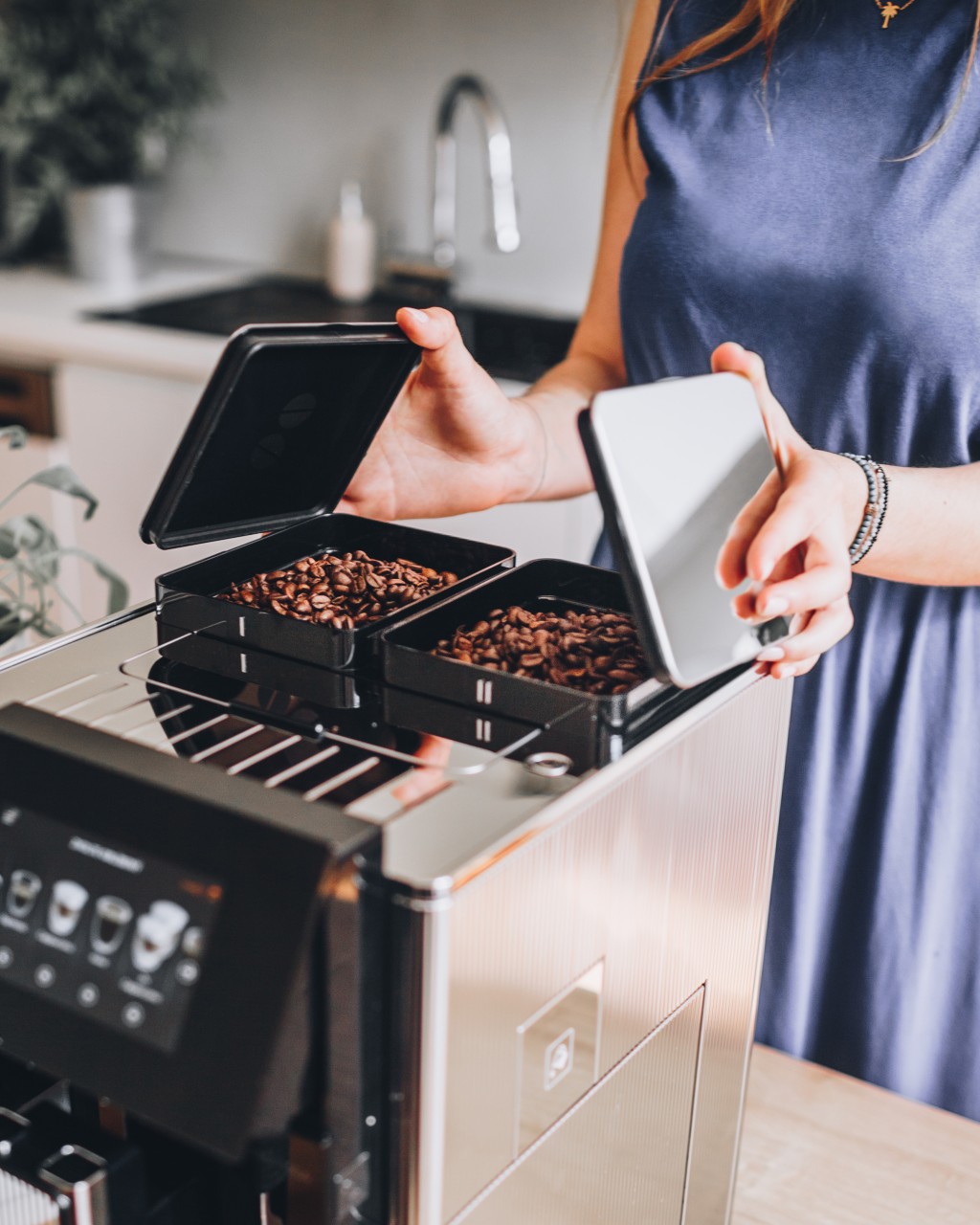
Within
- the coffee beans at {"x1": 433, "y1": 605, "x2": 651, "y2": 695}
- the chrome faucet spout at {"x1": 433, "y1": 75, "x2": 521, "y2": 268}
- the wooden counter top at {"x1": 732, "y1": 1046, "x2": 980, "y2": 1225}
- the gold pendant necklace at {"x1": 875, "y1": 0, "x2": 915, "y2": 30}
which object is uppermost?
the gold pendant necklace at {"x1": 875, "y1": 0, "x2": 915, "y2": 30}

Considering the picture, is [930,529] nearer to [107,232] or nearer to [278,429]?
[278,429]

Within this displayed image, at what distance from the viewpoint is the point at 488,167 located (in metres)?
2.57

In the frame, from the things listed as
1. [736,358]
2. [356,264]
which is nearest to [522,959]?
[736,358]

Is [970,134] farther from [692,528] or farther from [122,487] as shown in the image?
[122,487]

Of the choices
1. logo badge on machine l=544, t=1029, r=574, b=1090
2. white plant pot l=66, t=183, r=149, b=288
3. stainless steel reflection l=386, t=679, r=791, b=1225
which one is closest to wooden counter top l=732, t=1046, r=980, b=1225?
stainless steel reflection l=386, t=679, r=791, b=1225

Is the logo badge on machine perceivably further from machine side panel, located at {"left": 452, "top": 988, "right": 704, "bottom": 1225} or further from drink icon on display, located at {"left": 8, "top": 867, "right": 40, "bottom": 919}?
A: drink icon on display, located at {"left": 8, "top": 867, "right": 40, "bottom": 919}

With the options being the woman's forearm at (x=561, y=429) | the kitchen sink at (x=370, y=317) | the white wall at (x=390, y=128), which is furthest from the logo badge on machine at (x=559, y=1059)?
the white wall at (x=390, y=128)

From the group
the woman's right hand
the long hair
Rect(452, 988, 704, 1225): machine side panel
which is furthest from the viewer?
the long hair

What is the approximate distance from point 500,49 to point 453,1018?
7.62 feet

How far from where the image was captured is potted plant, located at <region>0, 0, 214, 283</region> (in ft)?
8.70

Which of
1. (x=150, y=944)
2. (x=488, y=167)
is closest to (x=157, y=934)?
(x=150, y=944)

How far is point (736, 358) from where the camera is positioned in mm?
660

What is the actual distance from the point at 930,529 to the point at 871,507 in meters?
0.10

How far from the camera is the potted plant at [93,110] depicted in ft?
8.70
